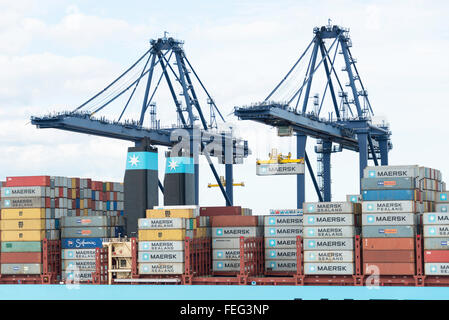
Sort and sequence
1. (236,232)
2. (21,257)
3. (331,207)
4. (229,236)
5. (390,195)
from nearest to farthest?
(390,195) → (331,207) → (236,232) → (229,236) → (21,257)

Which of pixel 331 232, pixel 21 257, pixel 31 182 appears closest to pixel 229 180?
pixel 31 182

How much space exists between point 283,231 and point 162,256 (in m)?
6.55

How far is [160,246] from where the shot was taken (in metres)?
44.3

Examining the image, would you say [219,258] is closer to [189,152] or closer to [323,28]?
[189,152]

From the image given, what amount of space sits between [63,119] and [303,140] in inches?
793

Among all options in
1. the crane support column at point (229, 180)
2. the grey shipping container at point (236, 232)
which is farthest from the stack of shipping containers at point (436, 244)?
the crane support column at point (229, 180)

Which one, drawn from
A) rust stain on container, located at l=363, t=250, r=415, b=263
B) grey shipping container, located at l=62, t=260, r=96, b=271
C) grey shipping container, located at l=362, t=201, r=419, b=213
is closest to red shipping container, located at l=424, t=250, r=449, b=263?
rust stain on container, located at l=363, t=250, r=415, b=263

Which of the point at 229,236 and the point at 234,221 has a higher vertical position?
the point at 234,221

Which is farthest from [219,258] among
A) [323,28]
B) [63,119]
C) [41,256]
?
[323,28]

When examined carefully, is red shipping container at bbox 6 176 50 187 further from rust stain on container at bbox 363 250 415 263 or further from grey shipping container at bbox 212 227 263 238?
rust stain on container at bbox 363 250 415 263

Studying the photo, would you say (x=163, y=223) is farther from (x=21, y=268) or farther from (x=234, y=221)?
(x=21, y=268)

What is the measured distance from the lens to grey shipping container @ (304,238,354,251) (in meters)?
42.1

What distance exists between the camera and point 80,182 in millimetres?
52719

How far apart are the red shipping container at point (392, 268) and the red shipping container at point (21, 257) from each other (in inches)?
713
